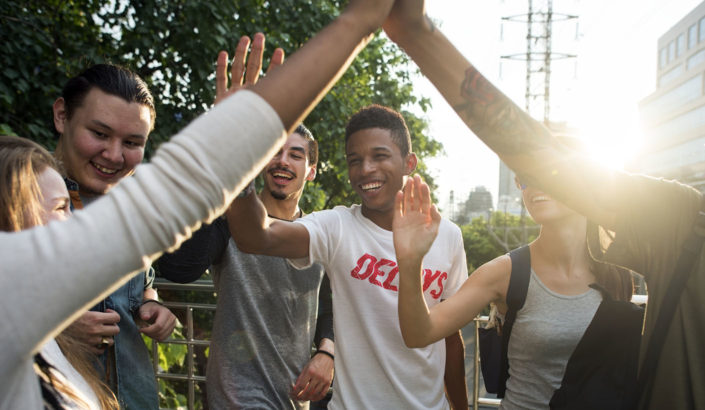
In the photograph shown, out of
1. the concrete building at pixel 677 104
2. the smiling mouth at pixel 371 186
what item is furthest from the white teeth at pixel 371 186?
the concrete building at pixel 677 104

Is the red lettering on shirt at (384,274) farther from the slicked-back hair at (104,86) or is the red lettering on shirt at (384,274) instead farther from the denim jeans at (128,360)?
the slicked-back hair at (104,86)

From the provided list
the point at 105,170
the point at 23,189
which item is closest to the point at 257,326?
the point at 105,170

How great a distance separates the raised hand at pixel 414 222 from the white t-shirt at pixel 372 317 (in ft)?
2.04

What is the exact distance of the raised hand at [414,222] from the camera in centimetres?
169

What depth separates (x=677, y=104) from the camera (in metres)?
69.1

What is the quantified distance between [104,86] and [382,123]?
1.33 m

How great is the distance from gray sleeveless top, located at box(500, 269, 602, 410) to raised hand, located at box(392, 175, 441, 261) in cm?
68

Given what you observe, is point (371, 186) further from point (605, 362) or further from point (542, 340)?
point (605, 362)

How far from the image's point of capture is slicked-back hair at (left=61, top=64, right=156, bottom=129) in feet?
6.96

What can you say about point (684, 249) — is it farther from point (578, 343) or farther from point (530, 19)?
point (530, 19)

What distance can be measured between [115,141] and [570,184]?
5.73ft

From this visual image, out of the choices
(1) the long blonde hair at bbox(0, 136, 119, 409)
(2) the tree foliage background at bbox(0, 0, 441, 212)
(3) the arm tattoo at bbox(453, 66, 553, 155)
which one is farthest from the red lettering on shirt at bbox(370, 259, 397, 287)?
(2) the tree foliage background at bbox(0, 0, 441, 212)

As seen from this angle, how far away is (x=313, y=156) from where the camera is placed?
331 cm

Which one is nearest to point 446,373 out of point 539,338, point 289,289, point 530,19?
point 539,338
